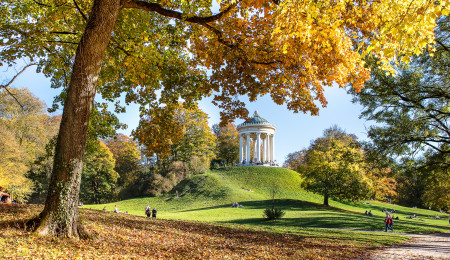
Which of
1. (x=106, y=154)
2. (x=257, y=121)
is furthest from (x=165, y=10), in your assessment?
(x=257, y=121)

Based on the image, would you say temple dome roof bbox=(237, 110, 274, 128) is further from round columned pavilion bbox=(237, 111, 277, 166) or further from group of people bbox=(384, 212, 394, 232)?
group of people bbox=(384, 212, 394, 232)

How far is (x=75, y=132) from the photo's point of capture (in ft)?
19.5

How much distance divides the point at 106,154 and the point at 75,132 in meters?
36.3

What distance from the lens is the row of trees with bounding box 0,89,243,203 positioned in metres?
17.2

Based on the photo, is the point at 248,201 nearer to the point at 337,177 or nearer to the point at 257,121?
the point at 337,177

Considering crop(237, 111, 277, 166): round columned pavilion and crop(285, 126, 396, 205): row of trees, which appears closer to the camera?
crop(285, 126, 396, 205): row of trees

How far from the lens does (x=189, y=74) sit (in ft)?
35.4

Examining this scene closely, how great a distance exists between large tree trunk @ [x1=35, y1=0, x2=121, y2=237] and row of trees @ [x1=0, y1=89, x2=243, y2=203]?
4.11m

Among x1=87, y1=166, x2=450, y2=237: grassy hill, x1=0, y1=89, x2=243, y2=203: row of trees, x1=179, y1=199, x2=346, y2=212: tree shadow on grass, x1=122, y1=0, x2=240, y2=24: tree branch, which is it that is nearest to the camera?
x1=122, y1=0, x2=240, y2=24: tree branch

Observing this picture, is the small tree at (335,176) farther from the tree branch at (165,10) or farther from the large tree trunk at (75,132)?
the large tree trunk at (75,132)

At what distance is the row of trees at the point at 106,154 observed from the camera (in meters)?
17.2

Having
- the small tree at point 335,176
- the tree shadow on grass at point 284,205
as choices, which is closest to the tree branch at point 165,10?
the small tree at point 335,176

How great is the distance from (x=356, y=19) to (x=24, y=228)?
897 centimetres

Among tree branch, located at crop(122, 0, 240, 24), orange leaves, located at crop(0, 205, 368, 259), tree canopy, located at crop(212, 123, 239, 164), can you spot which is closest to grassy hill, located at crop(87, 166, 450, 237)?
tree canopy, located at crop(212, 123, 239, 164)
